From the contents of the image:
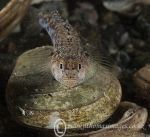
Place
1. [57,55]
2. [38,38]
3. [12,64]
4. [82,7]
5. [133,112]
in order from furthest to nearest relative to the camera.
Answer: [82,7] < [38,38] < [12,64] < [57,55] < [133,112]

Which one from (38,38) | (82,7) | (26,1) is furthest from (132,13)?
(26,1)

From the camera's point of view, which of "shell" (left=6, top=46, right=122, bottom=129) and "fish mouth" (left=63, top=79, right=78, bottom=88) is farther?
"fish mouth" (left=63, top=79, right=78, bottom=88)

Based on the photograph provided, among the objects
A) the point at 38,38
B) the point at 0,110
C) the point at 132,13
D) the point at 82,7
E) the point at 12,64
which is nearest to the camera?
the point at 0,110

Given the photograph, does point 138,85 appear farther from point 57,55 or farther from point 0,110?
point 0,110

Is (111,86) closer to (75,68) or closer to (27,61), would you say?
(75,68)

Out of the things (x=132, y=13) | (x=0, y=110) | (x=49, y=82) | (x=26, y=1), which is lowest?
(x=132, y=13)

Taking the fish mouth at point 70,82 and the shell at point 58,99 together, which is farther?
the fish mouth at point 70,82

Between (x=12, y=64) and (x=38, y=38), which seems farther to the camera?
(x=38, y=38)

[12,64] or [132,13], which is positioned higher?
[12,64]
